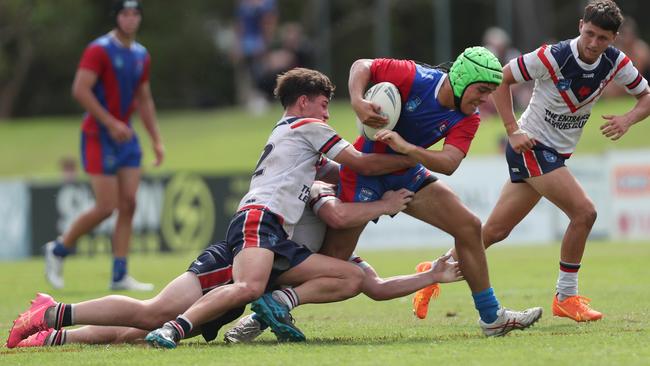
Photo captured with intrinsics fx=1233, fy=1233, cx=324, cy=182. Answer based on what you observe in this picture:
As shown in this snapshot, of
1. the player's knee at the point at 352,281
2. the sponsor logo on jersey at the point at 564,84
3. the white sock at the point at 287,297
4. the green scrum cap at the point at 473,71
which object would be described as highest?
the green scrum cap at the point at 473,71

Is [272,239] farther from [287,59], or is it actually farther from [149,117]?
[287,59]

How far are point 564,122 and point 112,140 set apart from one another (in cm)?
501

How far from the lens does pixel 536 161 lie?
29.1ft

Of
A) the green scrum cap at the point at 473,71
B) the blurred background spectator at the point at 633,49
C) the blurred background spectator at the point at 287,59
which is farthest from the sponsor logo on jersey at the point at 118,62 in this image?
the blurred background spectator at the point at 287,59

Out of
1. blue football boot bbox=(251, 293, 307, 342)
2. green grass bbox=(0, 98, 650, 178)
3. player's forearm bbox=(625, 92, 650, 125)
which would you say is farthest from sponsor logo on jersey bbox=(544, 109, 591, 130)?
green grass bbox=(0, 98, 650, 178)

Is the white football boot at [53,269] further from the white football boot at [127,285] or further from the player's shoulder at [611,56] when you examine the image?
the player's shoulder at [611,56]

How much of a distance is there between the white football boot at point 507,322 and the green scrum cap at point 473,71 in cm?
139

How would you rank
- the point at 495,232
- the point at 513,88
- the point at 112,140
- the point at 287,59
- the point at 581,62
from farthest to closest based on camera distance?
the point at 287,59 → the point at 513,88 → the point at 112,140 → the point at 495,232 → the point at 581,62

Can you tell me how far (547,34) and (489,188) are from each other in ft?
38.3

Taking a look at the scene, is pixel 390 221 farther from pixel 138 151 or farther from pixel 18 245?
pixel 138 151

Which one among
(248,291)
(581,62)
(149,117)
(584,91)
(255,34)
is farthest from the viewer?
(255,34)

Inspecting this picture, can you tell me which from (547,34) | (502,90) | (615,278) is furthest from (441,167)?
(547,34)

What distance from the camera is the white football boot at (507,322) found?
25.4 feet

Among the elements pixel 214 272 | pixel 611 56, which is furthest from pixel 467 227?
pixel 611 56
